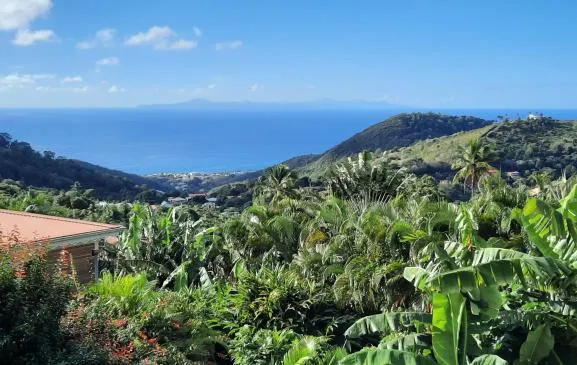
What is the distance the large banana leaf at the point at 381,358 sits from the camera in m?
6.89

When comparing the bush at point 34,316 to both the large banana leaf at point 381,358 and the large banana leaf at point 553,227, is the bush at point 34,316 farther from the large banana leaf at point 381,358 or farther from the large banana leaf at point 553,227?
the large banana leaf at point 553,227

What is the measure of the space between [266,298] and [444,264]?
187 inches

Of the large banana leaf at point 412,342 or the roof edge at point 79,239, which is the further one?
the roof edge at point 79,239

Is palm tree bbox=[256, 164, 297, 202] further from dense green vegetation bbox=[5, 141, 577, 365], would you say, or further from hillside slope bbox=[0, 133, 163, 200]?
hillside slope bbox=[0, 133, 163, 200]

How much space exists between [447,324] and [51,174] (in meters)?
76.4

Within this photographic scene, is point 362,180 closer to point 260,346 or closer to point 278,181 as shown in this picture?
point 260,346

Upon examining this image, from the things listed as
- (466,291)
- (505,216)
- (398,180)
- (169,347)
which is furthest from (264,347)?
(398,180)

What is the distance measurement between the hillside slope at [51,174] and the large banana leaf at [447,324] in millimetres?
67138

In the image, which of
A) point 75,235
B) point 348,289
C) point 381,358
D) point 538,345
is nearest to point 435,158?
point 348,289

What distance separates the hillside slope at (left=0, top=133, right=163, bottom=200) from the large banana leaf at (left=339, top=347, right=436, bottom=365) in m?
66.8

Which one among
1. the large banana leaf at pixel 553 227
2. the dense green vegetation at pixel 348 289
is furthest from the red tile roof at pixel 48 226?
the large banana leaf at pixel 553 227

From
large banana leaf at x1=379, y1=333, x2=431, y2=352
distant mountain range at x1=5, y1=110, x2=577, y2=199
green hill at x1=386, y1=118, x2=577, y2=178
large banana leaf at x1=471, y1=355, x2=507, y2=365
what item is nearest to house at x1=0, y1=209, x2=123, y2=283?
large banana leaf at x1=379, y1=333, x2=431, y2=352

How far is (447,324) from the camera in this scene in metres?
7.07

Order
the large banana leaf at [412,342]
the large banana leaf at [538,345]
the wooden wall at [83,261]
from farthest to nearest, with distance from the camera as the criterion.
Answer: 1. the wooden wall at [83,261]
2. the large banana leaf at [412,342]
3. the large banana leaf at [538,345]
